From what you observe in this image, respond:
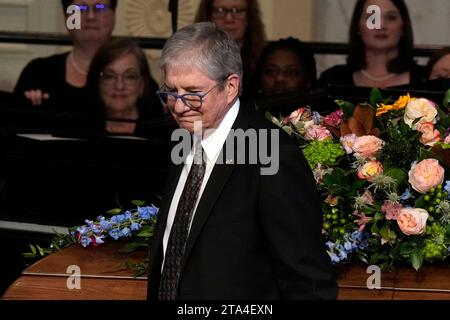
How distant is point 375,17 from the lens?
5219 mm

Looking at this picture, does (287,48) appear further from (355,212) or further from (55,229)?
(355,212)

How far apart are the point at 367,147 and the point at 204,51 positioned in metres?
0.94

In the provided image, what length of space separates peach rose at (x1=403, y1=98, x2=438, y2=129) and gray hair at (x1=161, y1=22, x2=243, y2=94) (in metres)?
0.98

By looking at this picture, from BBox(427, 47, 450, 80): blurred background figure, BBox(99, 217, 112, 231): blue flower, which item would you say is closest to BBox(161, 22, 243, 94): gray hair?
BBox(99, 217, 112, 231): blue flower

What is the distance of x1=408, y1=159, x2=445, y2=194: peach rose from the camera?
11.1ft

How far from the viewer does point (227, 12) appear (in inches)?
213

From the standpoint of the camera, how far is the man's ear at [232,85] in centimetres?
276

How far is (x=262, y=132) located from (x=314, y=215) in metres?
0.22

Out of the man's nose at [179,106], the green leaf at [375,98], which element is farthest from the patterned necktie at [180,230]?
the green leaf at [375,98]

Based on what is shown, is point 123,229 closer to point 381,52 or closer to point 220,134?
point 220,134

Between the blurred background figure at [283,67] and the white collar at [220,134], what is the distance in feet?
8.28

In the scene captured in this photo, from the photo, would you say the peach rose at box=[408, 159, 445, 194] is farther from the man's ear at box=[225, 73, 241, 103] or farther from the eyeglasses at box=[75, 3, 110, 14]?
the eyeglasses at box=[75, 3, 110, 14]

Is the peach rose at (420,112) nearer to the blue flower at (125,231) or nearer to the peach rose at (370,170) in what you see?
the peach rose at (370,170)

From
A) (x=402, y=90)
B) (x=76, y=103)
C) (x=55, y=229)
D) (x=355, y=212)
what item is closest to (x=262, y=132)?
(x=355, y=212)
